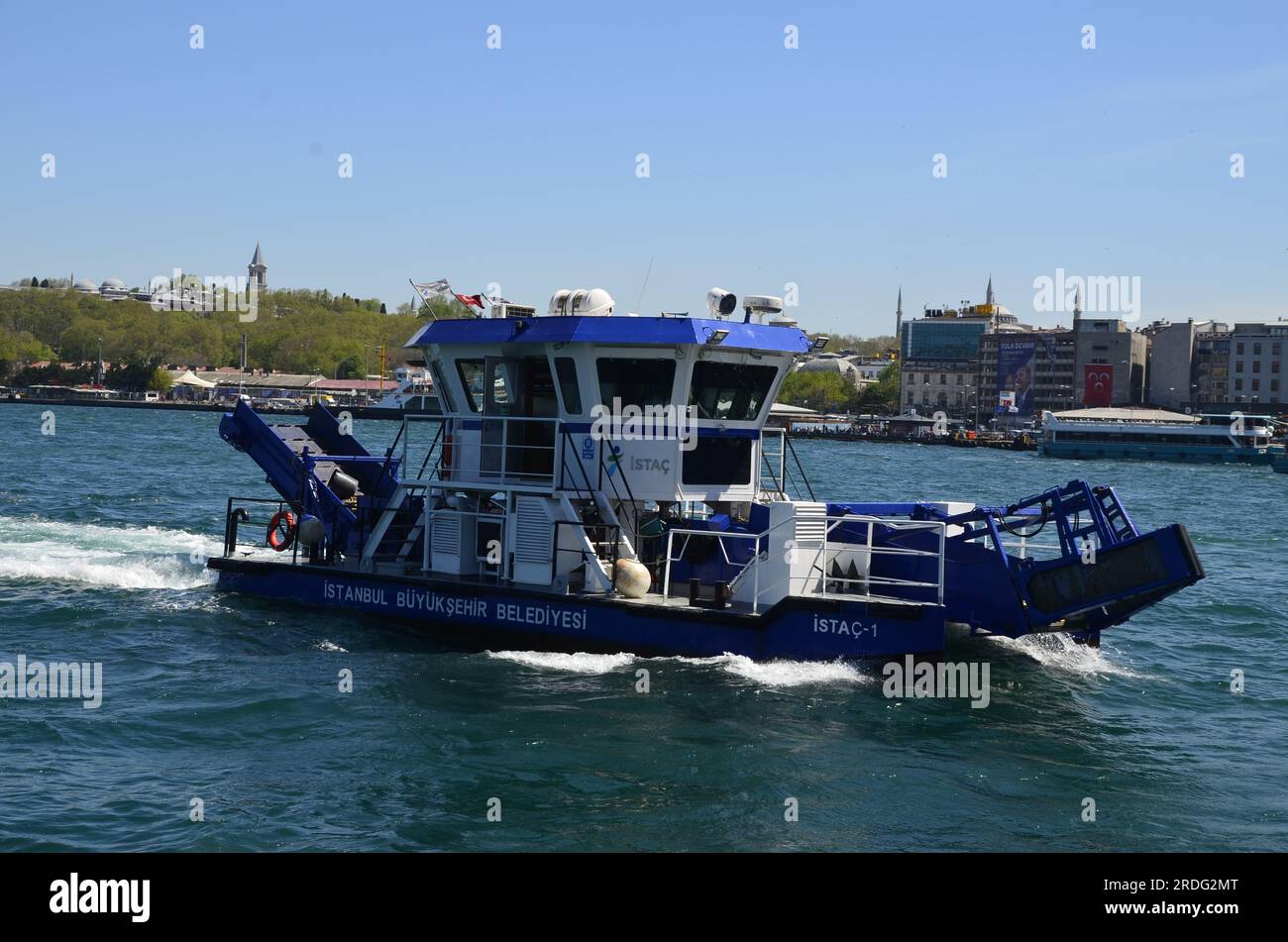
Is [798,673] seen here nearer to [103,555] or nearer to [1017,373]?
[103,555]

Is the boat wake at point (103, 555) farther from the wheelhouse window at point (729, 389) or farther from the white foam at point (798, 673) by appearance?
the white foam at point (798, 673)

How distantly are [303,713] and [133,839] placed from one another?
3950mm

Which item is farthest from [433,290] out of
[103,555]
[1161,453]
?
[1161,453]

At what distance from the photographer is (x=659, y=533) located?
57.6 feet

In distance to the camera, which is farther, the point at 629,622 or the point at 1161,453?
the point at 1161,453

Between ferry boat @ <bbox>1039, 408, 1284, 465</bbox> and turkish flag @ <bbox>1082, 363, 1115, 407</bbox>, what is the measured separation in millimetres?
41764

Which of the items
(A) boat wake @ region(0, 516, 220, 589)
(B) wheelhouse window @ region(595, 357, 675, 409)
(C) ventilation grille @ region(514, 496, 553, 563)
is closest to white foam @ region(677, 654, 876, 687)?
(C) ventilation grille @ region(514, 496, 553, 563)

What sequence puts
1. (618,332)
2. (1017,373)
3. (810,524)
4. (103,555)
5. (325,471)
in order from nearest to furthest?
(810,524) < (618,332) < (325,471) < (103,555) < (1017,373)

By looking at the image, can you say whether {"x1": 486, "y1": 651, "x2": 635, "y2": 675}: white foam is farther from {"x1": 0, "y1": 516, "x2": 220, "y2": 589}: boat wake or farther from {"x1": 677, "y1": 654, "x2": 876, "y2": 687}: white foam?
{"x1": 0, "y1": 516, "x2": 220, "y2": 589}: boat wake

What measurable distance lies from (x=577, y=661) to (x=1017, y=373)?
16565 cm

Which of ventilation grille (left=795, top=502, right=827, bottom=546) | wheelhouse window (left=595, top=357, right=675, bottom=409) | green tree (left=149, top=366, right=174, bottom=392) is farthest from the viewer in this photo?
green tree (left=149, top=366, right=174, bottom=392)

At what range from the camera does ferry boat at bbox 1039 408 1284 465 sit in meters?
111
